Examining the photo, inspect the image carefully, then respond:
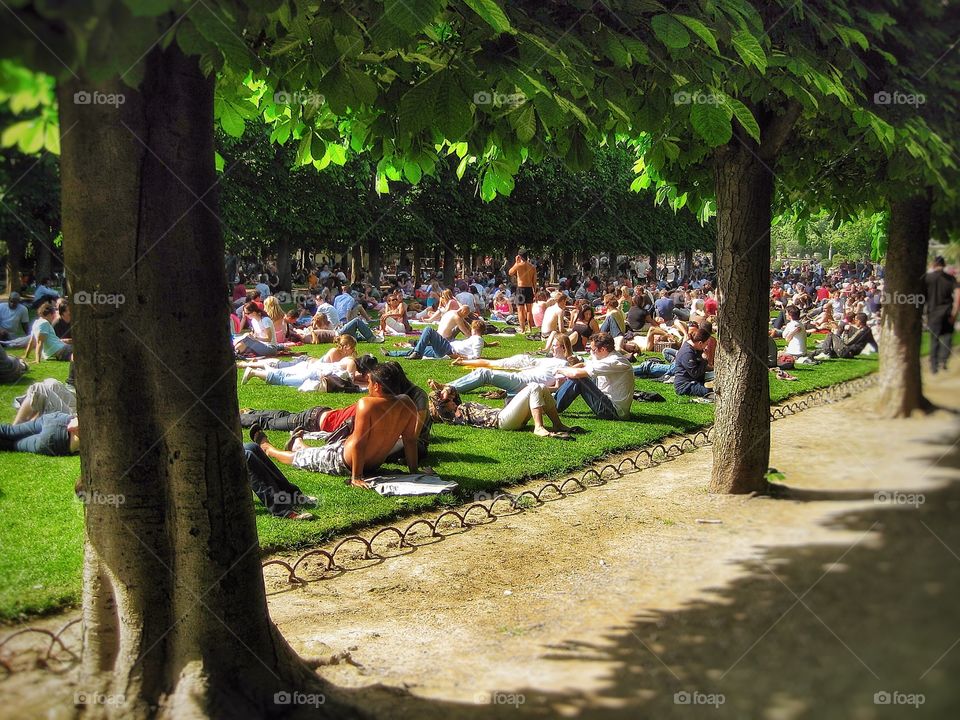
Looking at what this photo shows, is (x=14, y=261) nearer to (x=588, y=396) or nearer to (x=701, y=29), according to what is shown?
(x=701, y=29)

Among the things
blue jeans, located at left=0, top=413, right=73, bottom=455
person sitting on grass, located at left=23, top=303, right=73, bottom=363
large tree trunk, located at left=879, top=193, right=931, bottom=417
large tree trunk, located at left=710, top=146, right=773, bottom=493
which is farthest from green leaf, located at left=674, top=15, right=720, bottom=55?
person sitting on grass, located at left=23, top=303, right=73, bottom=363

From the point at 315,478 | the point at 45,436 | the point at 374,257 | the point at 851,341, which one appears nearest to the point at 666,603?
the point at 851,341

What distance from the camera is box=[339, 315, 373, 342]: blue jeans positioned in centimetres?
2047

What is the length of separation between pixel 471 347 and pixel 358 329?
4.21m

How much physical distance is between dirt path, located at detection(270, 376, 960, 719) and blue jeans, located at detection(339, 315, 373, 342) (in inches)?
502

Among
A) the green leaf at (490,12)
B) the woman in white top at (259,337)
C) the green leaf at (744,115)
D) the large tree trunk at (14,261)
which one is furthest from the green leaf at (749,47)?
the woman in white top at (259,337)

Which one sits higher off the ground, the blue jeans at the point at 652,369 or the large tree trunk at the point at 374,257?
the large tree trunk at the point at 374,257

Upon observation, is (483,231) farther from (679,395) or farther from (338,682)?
(338,682)

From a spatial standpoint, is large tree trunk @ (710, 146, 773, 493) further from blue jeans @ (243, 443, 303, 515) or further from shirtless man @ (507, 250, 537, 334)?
shirtless man @ (507, 250, 537, 334)

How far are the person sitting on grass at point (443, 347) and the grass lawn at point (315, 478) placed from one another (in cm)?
430

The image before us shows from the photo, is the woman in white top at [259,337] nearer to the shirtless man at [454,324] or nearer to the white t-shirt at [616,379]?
the shirtless man at [454,324]

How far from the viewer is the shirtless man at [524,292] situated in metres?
23.5

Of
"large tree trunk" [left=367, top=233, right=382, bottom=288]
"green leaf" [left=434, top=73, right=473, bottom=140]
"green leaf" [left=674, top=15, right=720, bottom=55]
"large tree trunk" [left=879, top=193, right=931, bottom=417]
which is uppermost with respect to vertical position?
"large tree trunk" [left=367, top=233, right=382, bottom=288]

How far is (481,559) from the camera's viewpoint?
21.8ft
